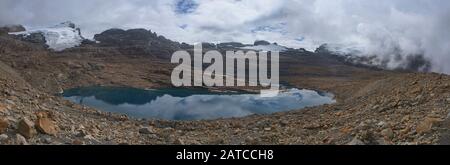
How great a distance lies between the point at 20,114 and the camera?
38.2 ft

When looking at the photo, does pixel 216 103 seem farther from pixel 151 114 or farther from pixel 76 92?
pixel 76 92

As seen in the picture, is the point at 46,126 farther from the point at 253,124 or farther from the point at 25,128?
the point at 253,124

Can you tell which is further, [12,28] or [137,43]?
[12,28]

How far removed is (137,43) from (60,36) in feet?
86.2

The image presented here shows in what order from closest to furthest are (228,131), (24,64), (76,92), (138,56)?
(228,131) → (76,92) → (24,64) → (138,56)

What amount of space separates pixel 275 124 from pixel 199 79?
2674 inches

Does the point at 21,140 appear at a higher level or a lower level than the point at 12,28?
lower

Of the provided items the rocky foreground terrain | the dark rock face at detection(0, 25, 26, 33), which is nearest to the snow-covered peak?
the dark rock face at detection(0, 25, 26, 33)

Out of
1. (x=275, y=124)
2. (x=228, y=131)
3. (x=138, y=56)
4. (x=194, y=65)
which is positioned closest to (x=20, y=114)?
(x=228, y=131)

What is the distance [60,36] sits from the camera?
150250mm

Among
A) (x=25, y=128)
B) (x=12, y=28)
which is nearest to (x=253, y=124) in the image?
(x=25, y=128)

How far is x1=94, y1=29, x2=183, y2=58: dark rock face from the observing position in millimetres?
121625

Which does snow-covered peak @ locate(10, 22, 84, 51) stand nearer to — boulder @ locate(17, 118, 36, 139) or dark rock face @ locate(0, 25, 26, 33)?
dark rock face @ locate(0, 25, 26, 33)
